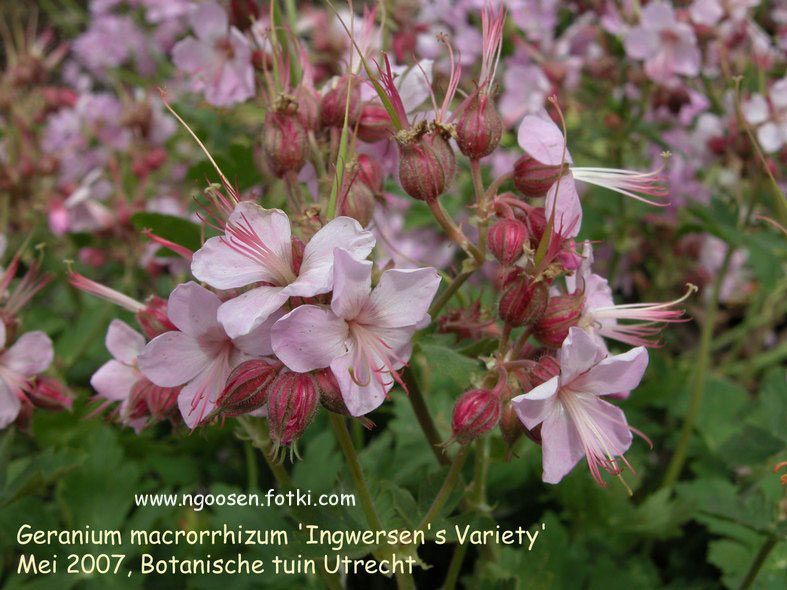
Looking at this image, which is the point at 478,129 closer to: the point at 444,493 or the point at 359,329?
the point at 359,329

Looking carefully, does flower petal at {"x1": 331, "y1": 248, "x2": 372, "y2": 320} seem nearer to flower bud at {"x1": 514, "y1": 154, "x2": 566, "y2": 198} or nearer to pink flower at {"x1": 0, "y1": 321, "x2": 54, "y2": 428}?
flower bud at {"x1": 514, "y1": 154, "x2": 566, "y2": 198}

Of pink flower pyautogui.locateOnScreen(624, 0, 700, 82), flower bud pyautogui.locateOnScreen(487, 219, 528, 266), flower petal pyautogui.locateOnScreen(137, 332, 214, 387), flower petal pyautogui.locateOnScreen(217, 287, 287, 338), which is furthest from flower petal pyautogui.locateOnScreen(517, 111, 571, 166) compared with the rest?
pink flower pyautogui.locateOnScreen(624, 0, 700, 82)

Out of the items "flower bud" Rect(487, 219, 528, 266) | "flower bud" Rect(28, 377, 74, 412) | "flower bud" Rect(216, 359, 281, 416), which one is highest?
"flower bud" Rect(487, 219, 528, 266)

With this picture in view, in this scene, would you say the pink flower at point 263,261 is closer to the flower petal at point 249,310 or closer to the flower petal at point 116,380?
the flower petal at point 249,310

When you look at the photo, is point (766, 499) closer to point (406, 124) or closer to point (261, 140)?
point (406, 124)

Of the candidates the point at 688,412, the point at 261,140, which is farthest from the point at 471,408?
the point at 688,412

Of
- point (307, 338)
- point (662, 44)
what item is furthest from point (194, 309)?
point (662, 44)
